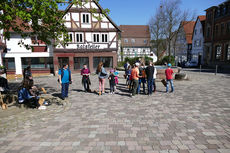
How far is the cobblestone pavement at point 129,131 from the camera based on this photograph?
11.9 feet

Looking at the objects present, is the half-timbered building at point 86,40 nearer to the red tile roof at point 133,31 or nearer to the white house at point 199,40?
the white house at point 199,40

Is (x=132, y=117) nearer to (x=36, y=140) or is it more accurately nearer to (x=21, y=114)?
(x=36, y=140)

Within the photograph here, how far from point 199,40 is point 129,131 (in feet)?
140

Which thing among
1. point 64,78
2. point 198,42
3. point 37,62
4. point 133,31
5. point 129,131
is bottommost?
point 129,131

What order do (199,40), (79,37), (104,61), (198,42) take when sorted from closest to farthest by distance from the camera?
1. (79,37)
2. (104,61)
3. (199,40)
4. (198,42)

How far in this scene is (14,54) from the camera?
72.4ft

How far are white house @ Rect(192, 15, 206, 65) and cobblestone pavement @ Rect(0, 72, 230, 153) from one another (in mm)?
36879

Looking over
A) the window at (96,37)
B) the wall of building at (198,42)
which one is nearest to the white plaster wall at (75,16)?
the window at (96,37)

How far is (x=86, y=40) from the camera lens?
75.4 ft

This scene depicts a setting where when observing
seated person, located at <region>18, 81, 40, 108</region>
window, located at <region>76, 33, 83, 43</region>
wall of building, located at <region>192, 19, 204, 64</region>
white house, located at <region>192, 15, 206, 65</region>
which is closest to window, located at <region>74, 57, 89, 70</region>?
window, located at <region>76, 33, 83, 43</region>

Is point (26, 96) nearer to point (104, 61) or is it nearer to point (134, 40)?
point (104, 61)

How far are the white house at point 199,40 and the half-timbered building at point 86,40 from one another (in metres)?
25.7

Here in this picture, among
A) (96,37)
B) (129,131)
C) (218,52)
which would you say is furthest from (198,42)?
(129,131)

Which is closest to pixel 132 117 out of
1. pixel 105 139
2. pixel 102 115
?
pixel 102 115
